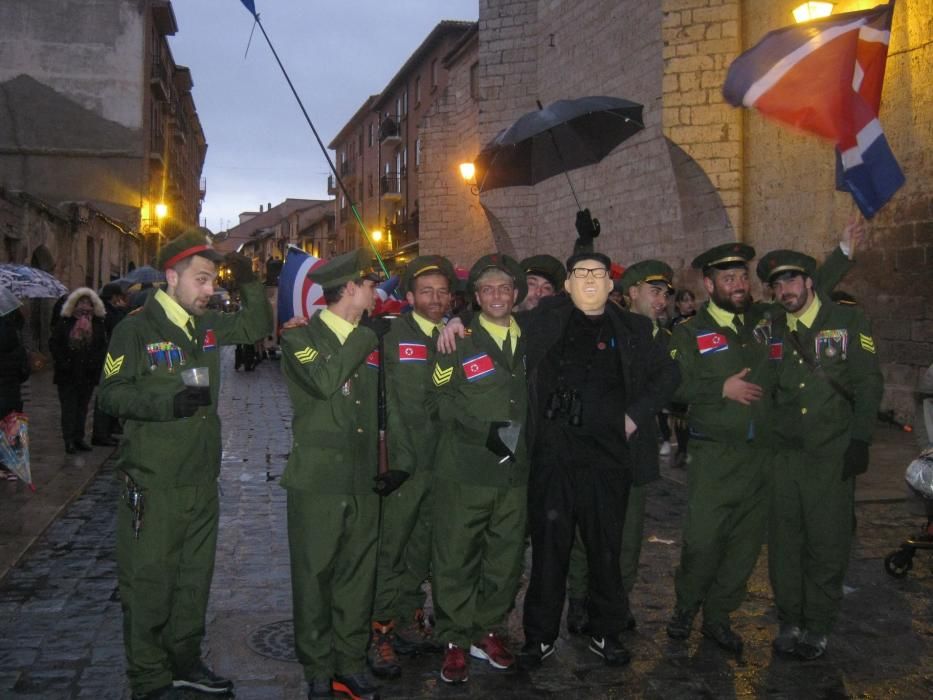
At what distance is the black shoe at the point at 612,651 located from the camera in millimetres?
4523

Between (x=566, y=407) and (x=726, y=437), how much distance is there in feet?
2.98

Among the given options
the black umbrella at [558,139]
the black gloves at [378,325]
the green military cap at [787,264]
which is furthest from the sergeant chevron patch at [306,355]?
the black umbrella at [558,139]

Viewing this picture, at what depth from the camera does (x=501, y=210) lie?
21.5 m

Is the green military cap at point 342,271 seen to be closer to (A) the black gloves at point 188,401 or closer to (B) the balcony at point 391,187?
(A) the black gloves at point 188,401

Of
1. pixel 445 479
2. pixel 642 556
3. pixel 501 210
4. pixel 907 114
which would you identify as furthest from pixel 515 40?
pixel 445 479

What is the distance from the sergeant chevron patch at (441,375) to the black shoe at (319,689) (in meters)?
1.48

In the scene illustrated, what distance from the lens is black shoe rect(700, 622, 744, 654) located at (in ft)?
15.4

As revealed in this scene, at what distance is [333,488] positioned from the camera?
4137 mm

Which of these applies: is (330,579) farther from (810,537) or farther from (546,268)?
(546,268)

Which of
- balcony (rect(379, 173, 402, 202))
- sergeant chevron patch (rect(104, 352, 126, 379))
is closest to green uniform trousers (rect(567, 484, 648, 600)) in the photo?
sergeant chevron patch (rect(104, 352, 126, 379))

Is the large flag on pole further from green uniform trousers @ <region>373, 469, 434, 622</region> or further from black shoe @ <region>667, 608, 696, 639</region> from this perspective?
green uniform trousers @ <region>373, 469, 434, 622</region>

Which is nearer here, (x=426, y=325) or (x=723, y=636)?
(x=723, y=636)

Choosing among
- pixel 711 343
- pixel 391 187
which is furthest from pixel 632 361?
pixel 391 187

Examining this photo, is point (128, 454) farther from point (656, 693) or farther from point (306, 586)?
point (656, 693)
